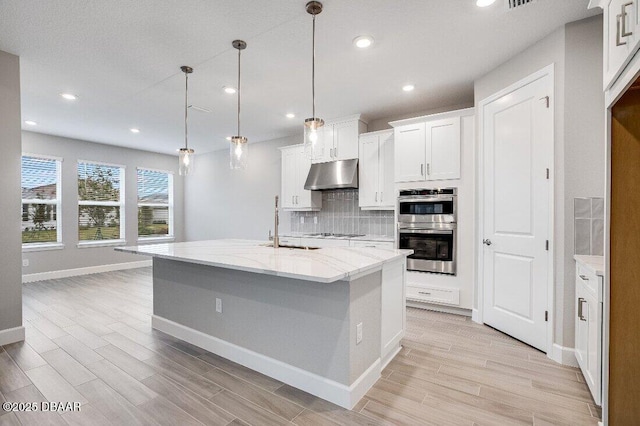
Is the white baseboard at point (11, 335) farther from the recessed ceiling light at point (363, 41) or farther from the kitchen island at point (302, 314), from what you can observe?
the recessed ceiling light at point (363, 41)

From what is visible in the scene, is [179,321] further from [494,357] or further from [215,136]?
[215,136]

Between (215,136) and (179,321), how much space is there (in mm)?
4005

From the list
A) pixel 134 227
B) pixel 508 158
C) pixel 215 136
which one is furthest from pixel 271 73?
pixel 134 227

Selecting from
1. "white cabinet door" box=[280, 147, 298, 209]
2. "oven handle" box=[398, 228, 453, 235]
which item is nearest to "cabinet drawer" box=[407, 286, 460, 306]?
"oven handle" box=[398, 228, 453, 235]

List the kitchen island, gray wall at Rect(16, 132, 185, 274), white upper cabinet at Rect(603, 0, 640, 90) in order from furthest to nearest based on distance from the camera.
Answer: gray wall at Rect(16, 132, 185, 274)
the kitchen island
white upper cabinet at Rect(603, 0, 640, 90)

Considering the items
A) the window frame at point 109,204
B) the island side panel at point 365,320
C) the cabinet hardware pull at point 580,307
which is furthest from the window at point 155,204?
the cabinet hardware pull at point 580,307

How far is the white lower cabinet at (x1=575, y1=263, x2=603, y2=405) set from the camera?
181 centimetres

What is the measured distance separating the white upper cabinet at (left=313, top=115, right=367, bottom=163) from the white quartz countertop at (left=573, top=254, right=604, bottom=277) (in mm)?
2997

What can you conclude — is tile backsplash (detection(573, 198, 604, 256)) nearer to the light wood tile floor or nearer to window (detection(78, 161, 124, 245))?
the light wood tile floor

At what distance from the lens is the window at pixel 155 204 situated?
712 cm

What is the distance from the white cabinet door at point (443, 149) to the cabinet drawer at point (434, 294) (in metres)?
1.39

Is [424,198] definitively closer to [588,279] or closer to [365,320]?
[588,279]

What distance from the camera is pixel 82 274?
6.03 m

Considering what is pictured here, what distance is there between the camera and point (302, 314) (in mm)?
2125
